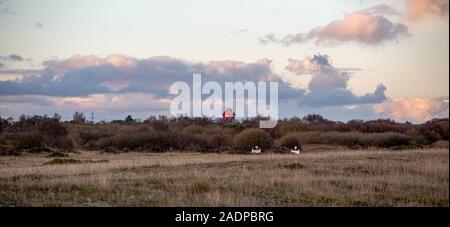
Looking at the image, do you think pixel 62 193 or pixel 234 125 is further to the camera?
pixel 234 125

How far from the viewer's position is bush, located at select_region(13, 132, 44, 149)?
61.0m

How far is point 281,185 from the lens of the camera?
19594mm

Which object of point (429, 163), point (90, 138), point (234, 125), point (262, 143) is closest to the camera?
point (429, 163)

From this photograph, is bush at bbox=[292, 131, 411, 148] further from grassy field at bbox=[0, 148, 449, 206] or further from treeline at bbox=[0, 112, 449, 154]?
grassy field at bbox=[0, 148, 449, 206]

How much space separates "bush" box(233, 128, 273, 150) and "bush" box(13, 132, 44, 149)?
2150 cm

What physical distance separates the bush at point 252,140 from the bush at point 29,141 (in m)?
21.5

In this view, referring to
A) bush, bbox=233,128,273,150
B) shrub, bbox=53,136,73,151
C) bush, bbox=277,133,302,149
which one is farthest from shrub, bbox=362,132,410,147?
shrub, bbox=53,136,73,151

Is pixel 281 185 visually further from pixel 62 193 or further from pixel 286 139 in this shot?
pixel 286 139

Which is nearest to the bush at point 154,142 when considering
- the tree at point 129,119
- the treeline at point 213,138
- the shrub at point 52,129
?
the treeline at point 213,138

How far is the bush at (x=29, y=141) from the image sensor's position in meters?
61.0

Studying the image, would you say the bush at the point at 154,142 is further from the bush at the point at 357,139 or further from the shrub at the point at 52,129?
the bush at the point at 357,139
